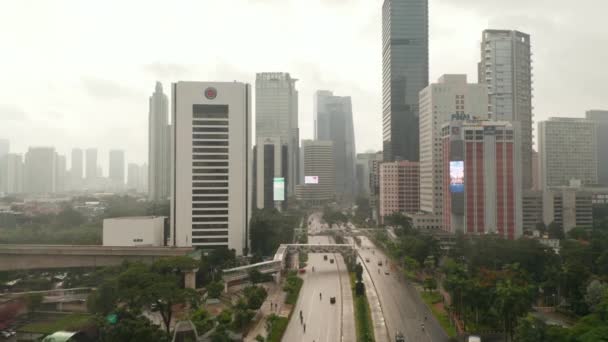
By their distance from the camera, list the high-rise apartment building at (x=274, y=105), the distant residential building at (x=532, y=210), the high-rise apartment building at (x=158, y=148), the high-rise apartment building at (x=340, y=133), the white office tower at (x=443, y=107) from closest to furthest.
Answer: the distant residential building at (x=532, y=210)
the white office tower at (x=443, y=107)
the high-rise apartment building at (x=158, y=148)
the high-rise apartment building at (x=274, y=105)
the high-rise apartment building at (x=340, y=133)

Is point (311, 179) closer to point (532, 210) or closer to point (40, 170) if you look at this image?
point (40, 170)

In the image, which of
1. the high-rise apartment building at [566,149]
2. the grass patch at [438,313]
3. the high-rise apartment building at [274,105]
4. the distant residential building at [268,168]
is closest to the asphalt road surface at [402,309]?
the grass patch at [438,313]

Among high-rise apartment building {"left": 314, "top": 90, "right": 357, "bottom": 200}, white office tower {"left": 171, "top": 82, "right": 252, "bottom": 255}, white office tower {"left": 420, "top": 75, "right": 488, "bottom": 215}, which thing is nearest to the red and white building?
white office tower {"left": 420, "top": 75, "right": 488, "bottom": 215}

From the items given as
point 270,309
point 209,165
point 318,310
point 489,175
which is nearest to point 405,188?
point 489,175

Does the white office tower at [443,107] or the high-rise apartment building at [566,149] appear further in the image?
the high-rise apartment building at [566,149]

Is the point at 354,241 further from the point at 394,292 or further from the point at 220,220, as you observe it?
the point at 394,292

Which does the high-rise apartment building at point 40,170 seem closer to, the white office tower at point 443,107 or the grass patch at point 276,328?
the white office tower at point 443,107
